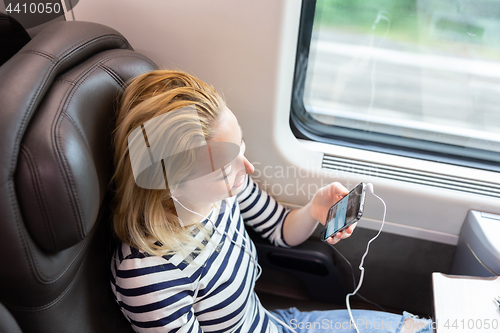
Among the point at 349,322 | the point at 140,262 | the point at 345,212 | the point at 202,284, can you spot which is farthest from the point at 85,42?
the point at 349,322

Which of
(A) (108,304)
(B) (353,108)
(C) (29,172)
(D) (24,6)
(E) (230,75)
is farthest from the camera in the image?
(B) (353,108)

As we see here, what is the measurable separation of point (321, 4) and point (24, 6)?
873mm

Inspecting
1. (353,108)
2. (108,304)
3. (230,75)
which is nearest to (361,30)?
(353,108)

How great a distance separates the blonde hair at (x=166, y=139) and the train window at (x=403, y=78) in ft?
1.90

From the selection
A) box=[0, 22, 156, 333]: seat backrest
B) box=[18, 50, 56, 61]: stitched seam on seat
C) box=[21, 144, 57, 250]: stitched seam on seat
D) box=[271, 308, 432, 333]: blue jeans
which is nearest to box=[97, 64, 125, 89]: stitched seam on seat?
box=[0, 22, 156, 333]: seat backrest

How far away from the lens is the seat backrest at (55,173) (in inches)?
23.8

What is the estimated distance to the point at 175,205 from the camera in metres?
0.88

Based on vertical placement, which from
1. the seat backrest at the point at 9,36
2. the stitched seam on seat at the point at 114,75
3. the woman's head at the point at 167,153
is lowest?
the woman's head at the point at 167,153

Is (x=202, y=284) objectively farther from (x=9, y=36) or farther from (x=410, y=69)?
(x=410, y=69)

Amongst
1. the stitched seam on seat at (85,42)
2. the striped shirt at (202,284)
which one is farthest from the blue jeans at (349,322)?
the stitched seam on seat at (85,42)

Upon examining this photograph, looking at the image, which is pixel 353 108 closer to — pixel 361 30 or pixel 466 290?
pixel 361 30

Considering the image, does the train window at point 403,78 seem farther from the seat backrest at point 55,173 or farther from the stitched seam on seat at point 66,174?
the stitched seam on seat at point 66,174

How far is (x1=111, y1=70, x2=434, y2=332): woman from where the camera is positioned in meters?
0.74

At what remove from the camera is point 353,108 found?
1.42 meters
